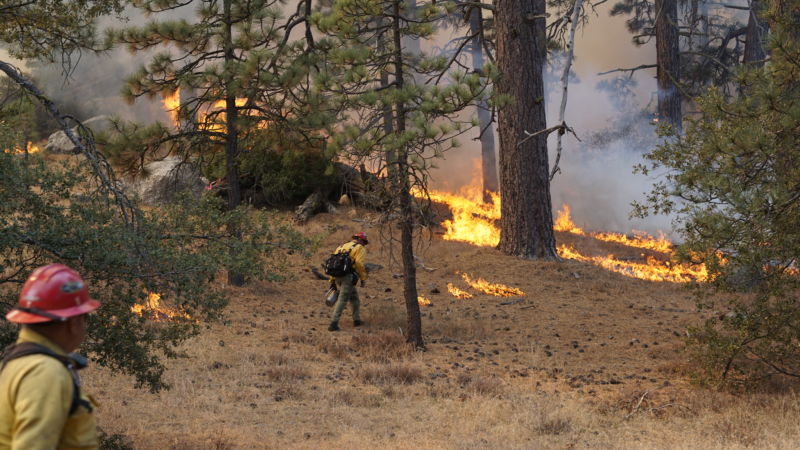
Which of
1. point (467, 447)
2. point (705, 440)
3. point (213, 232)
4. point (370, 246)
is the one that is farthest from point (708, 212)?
point (370, 246)

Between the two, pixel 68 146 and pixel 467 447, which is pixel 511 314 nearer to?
pixel 467 447

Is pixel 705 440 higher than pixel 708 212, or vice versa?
pixel 708 212

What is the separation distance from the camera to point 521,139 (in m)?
15.1

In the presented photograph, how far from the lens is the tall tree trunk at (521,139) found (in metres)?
15.0

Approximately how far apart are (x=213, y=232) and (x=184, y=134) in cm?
664

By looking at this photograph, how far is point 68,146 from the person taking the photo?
24500 millimetres

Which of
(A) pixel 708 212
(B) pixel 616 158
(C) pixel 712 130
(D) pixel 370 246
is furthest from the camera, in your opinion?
(B) pixel 616 158

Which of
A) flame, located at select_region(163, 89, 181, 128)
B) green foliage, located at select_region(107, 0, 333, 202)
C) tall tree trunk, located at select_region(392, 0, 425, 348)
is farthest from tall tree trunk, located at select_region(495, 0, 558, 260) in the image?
flame, located at select_region(163, 89, 181, 128)

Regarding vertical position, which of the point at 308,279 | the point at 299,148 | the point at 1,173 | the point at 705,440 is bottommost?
the point at 705,440

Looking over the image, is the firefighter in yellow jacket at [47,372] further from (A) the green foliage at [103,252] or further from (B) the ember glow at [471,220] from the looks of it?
(B) the ember glow at [471,220]

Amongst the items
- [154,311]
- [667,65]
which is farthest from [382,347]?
[667,65]

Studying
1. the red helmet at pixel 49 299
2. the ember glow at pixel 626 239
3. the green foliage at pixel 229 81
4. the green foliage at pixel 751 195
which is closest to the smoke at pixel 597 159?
the ember glow at pixel 626 239

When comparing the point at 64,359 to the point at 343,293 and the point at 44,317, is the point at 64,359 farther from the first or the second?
the point at 343,293

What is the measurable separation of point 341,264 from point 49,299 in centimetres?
900
